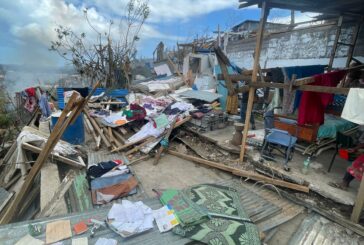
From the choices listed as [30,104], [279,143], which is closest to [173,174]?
[279,143]

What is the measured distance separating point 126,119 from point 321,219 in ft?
21.7

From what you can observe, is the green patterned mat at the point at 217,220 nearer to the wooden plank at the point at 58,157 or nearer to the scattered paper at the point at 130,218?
the scattered paper at the point at 130,218

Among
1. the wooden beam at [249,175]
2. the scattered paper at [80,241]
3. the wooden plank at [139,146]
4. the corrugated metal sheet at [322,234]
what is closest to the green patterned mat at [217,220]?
the corrugated metal sheet at [322,234]

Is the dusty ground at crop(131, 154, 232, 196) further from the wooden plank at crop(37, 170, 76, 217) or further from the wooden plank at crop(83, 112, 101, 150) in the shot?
the wooden plank at crop(83, 112, 101, 150)

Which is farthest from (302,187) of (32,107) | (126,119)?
(32,107)

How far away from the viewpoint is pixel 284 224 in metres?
3.87

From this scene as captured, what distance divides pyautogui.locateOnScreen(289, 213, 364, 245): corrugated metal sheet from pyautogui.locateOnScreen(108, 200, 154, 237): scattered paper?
2.29 m

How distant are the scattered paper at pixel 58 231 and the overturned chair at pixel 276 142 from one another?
14.5ft

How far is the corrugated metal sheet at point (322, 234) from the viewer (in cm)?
344

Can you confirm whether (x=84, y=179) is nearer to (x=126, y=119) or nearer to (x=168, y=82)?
(x=126, y=119)

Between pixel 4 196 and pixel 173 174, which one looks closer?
pixel 4 196

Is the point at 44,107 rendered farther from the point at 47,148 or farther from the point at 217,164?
the point at 217,164

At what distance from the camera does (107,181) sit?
4.53 metres

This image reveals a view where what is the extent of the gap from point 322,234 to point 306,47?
7167 millimetres
